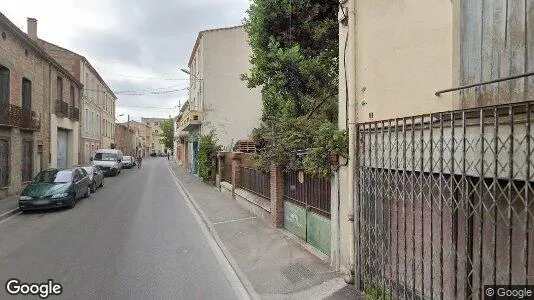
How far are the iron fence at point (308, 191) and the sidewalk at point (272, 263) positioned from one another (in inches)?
35.3

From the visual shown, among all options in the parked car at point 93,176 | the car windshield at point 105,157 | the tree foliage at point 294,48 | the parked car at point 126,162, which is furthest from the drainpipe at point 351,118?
the parked car at point 126,162

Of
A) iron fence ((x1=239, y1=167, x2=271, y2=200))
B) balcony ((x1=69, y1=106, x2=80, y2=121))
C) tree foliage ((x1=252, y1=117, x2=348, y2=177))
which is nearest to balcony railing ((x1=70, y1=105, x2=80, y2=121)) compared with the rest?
balcony ((x1=69, y1=106, x2=80, y2=121))

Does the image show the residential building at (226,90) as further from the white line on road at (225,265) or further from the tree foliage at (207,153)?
the white line on road at (225,265)

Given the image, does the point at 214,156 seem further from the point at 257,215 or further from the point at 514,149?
the point at 514,149

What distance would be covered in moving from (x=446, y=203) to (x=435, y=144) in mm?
660

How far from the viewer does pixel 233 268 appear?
6.61 m

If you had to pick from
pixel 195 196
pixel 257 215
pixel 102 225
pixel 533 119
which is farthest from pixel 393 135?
pixel 195 196

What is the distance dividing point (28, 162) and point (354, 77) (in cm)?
1776

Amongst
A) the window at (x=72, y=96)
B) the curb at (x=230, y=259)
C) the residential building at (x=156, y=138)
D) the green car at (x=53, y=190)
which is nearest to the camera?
the curb at (x=230, y=259)

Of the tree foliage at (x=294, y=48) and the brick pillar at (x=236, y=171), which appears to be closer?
the tree foliage at (x=294, y=48)

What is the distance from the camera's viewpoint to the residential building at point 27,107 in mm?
14984

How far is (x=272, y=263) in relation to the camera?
6.67 metres

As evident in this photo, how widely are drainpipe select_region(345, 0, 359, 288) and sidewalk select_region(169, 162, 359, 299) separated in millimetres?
442

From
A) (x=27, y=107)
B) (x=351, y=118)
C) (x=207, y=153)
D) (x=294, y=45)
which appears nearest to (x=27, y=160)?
(x=27, y=107)
